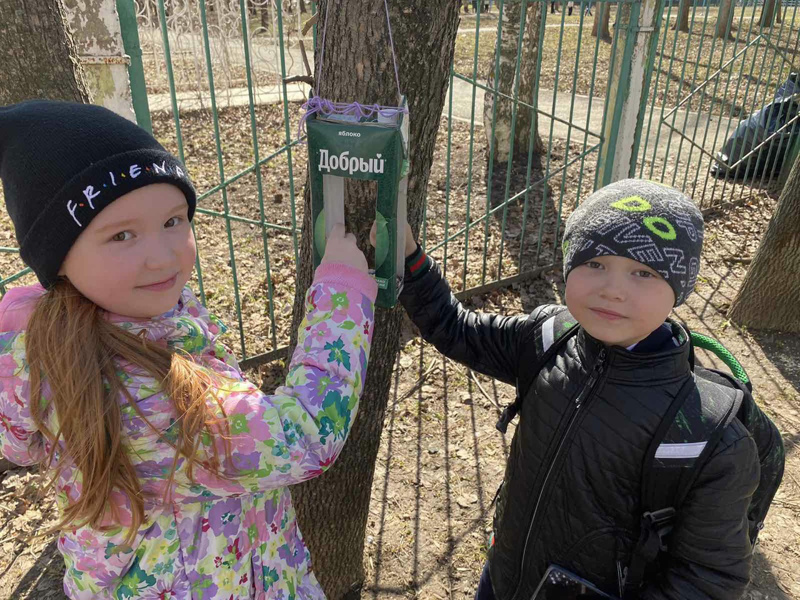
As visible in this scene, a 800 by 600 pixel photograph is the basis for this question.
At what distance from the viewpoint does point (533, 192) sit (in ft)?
21.6

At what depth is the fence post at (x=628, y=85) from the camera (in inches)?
182

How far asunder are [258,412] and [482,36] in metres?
16.9

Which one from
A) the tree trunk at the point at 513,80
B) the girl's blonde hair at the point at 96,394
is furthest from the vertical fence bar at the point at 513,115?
the girl's blonde hair at the point at 96,394

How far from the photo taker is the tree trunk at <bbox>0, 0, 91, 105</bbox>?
226cm

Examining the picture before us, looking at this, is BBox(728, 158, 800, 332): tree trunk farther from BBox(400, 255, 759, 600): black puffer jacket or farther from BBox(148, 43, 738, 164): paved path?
BBox(148, 43, 738, 164): paved path

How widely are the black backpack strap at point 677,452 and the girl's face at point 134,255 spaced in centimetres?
110

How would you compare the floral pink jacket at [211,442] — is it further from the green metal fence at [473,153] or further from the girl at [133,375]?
the green metal fence at [473,153]

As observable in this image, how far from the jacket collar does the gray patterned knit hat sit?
0.13m

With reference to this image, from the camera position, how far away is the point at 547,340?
5.60 feet

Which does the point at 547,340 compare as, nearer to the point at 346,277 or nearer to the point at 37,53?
the point at 346,277

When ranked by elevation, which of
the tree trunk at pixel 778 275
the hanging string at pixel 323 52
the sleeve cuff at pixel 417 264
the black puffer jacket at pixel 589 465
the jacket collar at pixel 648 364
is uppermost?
the hanging string at pixel 323 52

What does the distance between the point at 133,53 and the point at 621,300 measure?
2449 millimetres

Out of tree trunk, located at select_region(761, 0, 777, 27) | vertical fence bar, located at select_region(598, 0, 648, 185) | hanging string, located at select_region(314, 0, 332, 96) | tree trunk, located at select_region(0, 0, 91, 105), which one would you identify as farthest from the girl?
tree trunk, located at select_region(761, 0, 777, 27)

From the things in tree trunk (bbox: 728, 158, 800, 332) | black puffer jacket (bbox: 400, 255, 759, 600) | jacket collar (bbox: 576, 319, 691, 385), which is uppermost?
jacket collar (bbox: 576, 319, 691, 385)
